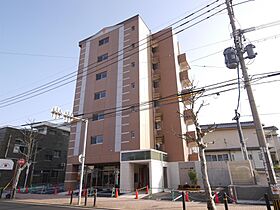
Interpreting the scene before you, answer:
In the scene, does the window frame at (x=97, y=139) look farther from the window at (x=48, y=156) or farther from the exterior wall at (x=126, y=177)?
the window at (x=48, y=156)

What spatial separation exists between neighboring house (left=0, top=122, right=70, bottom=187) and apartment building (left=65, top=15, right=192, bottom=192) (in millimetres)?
9578

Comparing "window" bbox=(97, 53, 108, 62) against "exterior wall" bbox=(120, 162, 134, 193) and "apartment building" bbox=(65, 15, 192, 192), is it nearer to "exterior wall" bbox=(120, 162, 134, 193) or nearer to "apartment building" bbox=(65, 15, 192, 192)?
"apartment building" bbox=(65, 15, 192, 192)

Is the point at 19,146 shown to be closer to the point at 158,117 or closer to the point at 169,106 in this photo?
the point at 158,117

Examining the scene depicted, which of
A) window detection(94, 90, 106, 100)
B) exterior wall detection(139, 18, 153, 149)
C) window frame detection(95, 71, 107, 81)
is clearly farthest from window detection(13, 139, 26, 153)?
exterior wall detection(139, 18, 153, 149)

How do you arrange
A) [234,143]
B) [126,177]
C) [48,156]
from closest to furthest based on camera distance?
1. [126,177]
2. [234,143]
3. [48,156]

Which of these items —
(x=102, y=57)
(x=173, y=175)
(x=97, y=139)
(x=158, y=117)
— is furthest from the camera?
(x=102, y=57)

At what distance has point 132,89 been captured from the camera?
1017 inches

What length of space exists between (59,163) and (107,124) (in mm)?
18148

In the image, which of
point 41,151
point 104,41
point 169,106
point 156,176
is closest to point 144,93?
point 169,106

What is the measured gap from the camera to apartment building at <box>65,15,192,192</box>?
23.3 meters

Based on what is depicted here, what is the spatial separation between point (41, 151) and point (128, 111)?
19590 mm

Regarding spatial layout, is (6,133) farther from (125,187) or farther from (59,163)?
(125,187)

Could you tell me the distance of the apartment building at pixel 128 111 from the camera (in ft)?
76.3

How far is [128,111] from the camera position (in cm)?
2506
